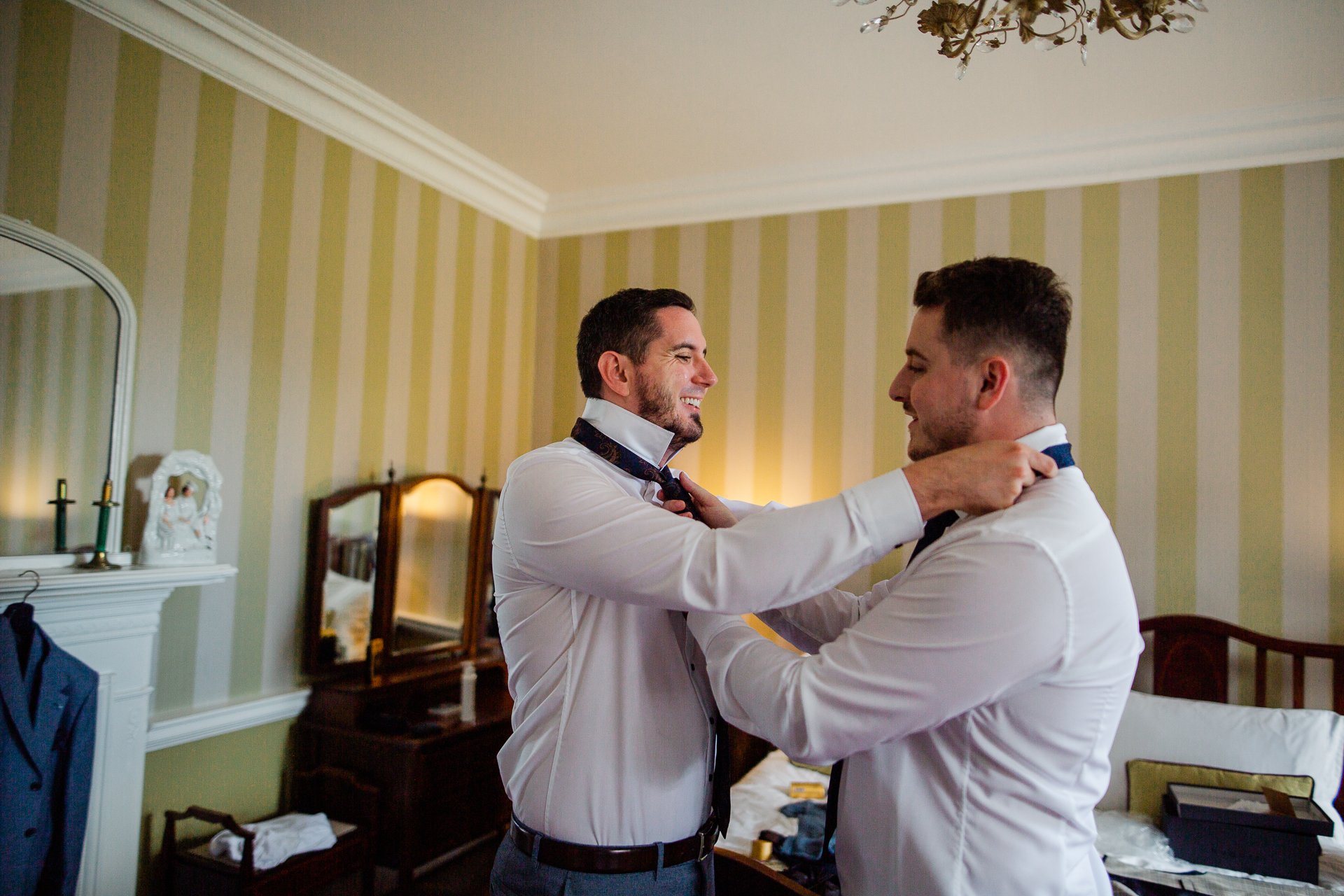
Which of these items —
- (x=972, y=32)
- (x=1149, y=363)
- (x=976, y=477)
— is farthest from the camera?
(x=1149, y=363)

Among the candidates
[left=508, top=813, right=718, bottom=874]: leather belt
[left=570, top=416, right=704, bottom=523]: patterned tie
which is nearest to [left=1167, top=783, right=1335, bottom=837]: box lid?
[left=508, top=813, right=718, bottom=874]: leather belt

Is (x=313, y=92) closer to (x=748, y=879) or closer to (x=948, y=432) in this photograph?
(x=948, y=432)

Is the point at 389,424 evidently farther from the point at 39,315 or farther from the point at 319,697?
the point at 39,315

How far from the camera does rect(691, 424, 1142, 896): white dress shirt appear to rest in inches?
39.8

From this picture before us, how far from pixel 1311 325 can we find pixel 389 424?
3783mm

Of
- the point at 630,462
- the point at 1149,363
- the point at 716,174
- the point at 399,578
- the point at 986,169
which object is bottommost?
the point at 399,578

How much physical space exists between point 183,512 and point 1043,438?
2.61 metres

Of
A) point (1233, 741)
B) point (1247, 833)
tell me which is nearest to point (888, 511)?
point (1247, 833)

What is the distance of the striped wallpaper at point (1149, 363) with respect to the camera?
3.23 metres

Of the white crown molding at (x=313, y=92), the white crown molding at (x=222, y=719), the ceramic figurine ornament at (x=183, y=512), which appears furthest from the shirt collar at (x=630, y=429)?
the white crown molding at (x=313, y=92)

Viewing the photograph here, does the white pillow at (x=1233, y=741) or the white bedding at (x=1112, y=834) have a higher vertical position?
the white pillow at (x=1233, y=741)

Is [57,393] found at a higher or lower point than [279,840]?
higher

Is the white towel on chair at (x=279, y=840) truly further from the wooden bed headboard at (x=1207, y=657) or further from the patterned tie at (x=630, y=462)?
the wooden bed headboard at (x=1207, y=657)

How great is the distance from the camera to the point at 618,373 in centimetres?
166
